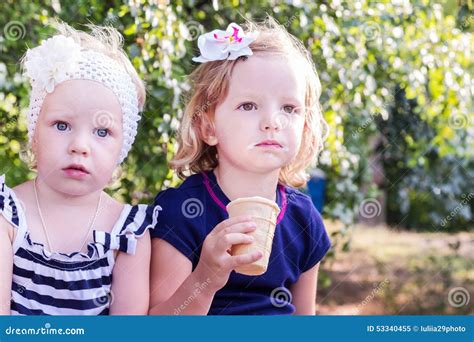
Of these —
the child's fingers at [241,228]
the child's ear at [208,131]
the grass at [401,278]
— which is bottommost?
the grass at [401,278]

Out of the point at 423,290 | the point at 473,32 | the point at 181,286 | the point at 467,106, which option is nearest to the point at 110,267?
the point at 181,286

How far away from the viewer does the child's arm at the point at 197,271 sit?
242 cm

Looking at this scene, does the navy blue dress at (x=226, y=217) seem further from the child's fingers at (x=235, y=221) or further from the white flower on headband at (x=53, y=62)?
the white flower on headband at (x=53, y=62)

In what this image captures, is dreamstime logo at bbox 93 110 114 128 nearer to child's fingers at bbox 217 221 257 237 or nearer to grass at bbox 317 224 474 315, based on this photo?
child's fingers at bbox 217 221 257 237

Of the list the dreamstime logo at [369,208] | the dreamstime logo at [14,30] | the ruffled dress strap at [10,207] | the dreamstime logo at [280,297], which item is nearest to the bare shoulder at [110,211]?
the ruffled dress strap at [10,207]

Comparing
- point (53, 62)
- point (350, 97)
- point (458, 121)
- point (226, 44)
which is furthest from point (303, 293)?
point (458, 121)

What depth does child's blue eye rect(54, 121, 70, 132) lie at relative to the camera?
2.52m

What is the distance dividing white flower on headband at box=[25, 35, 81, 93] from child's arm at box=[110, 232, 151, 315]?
1.83ft

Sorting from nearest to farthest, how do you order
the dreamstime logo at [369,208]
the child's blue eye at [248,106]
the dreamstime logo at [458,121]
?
the child's blue eye at [248,106] → the dreamstime logo at [369,208] → the dreamstime logo at [458,121]

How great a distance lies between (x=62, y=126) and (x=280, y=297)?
928 millimetres

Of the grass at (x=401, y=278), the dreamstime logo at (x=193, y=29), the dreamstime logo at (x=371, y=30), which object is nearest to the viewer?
the dreamstime logo at (x=193, y=29)

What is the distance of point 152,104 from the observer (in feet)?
11.0

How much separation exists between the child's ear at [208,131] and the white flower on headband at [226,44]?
0.65 feet
